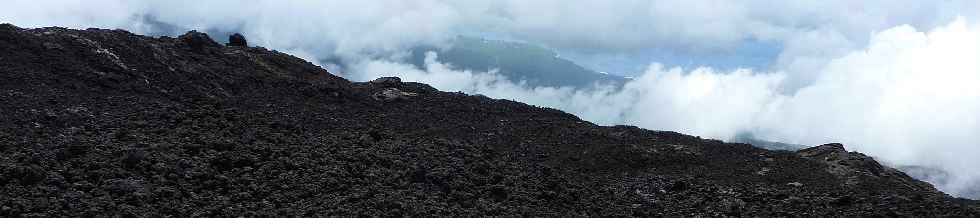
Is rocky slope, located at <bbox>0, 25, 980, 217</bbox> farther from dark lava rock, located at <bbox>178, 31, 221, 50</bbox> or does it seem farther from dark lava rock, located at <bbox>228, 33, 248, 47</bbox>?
dark lava rock, located at <bbox>228, 33, 248, 47</bbox>

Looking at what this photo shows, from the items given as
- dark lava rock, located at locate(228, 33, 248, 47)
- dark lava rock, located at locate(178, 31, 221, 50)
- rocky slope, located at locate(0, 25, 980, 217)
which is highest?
dark lava rock, located at locate(228, 33, 248, 47)

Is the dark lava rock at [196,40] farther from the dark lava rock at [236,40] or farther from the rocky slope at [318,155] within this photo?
the dark lava rock at [236,40]

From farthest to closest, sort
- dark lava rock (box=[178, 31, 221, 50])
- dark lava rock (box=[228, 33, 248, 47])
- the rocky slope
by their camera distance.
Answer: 1. dark lava rock (box=[228, 33, 248, 47])
2. dark lava rock (box=[178, 31, 221, 50])
3. the rocky slope

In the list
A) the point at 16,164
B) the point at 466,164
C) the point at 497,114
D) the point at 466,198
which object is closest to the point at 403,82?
the point at 497,114

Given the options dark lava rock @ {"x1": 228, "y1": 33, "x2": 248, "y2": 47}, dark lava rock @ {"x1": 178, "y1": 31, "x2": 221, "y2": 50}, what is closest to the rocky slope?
dark lava rock @ {"x1": 178, "y1": 31, "x2": 221, "y2": 50}

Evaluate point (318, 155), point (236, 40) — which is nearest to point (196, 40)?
point (236, 40)

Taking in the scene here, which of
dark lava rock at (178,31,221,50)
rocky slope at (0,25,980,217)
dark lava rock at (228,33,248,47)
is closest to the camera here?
rocky slope at (0,25,980,217)

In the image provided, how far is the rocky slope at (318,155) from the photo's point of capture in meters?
16.7

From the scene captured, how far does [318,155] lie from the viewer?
2173 centimetres

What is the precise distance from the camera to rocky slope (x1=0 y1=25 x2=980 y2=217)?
16703 millimetres

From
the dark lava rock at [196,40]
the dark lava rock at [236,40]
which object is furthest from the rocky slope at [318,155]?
the dark lava rock at [236,40]

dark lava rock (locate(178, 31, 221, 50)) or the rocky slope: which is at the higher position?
dark lava rock (locate(178, 31, 221, 50))

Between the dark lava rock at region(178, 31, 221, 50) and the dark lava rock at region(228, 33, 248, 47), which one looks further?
the dark lava rock at region(228, 33, 248, 47)

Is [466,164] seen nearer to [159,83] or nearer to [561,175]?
[561,175]
